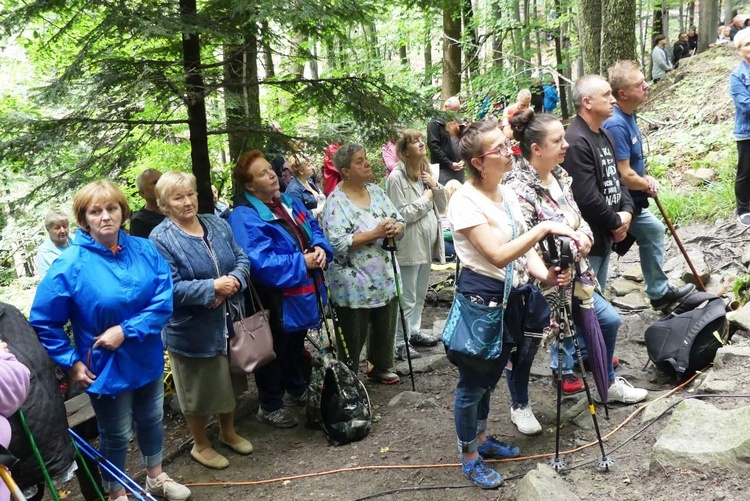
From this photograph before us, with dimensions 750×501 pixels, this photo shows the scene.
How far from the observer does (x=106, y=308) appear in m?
3.36

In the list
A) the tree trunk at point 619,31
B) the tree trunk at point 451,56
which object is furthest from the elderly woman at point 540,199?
the tree trunk at point 451,56

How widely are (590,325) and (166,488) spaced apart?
277 centimetres

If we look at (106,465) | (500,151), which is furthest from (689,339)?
(106,465)

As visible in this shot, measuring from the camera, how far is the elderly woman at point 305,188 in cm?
612

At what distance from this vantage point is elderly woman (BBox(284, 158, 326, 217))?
6.12 m

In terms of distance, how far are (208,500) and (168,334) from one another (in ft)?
3.54

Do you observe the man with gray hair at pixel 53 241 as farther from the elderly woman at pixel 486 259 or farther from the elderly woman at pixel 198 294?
the elderly woman at pixel 486 259

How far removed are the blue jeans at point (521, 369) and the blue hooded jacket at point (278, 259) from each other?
5.09 ft

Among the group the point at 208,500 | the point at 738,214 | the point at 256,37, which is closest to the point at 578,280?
the point at 208,500

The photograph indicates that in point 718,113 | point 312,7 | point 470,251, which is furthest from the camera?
point 718,113

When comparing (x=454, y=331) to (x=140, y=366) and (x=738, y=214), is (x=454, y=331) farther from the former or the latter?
(x=738, y=214)

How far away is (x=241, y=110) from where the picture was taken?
600cm

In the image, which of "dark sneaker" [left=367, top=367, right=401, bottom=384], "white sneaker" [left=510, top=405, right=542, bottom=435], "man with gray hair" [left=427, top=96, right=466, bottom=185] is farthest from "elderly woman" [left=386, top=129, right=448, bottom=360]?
"man with gray hair" [left=427, top=96, right=466, bottom=185]

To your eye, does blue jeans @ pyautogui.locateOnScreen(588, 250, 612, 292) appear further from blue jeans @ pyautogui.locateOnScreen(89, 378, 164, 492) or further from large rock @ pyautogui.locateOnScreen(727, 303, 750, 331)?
blue jeans @ pyautogui.locateOnScreen(89, 378, 164, 492)
